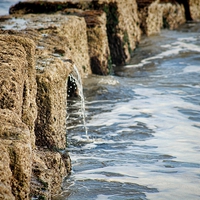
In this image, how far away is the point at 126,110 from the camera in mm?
6438

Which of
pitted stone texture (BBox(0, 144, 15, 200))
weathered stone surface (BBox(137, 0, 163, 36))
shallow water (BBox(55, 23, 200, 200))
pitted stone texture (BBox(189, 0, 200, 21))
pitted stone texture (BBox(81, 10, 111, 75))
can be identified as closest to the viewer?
pitted stone texture (BBox(0, 144, 15, 200))

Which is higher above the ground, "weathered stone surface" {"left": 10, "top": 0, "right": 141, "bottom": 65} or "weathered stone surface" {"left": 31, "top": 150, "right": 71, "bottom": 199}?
"weathered stone surface" {"left": 10, "top": 0, "right": 141, "bottom": 65}

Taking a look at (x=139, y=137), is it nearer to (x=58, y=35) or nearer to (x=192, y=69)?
(x=58, y=35)

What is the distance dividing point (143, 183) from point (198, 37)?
955 cm

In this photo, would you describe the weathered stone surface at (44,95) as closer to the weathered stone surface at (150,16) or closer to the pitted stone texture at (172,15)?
the weathered stone surface at (150,16)

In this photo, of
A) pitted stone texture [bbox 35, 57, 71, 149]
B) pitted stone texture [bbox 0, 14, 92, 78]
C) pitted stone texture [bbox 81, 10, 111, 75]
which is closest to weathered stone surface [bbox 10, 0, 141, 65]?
pitted stone texture [bbox 81, 10, 111, 75]

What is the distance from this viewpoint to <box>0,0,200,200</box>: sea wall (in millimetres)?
2525

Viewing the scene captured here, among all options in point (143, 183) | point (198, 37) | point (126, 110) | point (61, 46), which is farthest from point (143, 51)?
point (143, 183)

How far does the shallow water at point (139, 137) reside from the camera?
12.4ft

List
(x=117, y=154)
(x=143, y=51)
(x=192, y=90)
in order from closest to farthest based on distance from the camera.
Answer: (x=117, y=154)
(x=192, y=90)
(x=143, y=51)

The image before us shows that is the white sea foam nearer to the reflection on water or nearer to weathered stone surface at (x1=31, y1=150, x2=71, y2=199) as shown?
weathered stone surface at (x1=31, y1=150, x2=71, y2=199)

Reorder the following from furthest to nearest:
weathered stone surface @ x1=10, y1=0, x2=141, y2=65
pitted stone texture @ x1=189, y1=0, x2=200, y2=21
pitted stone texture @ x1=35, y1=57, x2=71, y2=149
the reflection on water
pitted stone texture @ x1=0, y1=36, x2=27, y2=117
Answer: pitted stone texture @ x1=189, y1=0, x2=200, y2=21, the reflection on water, weathered stone surface @ x1=10, y1=0, x2=141, y2=65, pitted stone texture @ x1=35, y1=57, x2=71, y2=149, pitted stone texture @ x1=0, y1=36, x2=27, y2=117

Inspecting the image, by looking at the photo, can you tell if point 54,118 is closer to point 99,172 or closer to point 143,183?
point 99,172

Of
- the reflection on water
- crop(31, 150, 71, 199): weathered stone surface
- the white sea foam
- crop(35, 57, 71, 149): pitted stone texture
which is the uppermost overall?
the reflection on water
